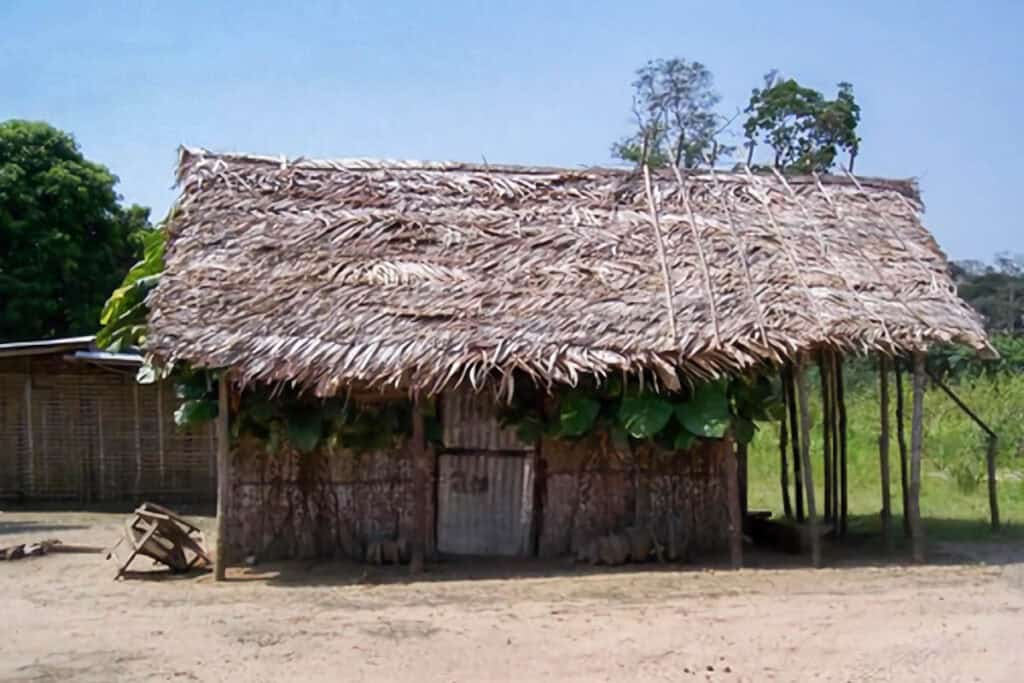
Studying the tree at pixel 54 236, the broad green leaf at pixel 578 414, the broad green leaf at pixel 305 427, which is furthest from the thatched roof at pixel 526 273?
the tree at pixel 54 236

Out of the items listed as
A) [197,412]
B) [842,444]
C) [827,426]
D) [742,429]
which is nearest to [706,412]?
[742,429]

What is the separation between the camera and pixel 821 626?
817cm

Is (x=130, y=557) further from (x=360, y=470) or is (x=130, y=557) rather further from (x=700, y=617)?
(x=700, y=617)

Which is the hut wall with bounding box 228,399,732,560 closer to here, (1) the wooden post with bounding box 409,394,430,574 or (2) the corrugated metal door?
(2) the corrugated metal door

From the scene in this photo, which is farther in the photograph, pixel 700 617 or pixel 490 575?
pixel 490 575

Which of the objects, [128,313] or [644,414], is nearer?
[644,414]

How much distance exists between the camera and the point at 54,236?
2062cm

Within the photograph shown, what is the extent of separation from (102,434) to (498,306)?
7.17 m

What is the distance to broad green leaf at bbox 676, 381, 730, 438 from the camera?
1063cm

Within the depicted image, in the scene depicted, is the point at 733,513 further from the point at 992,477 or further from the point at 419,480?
the point at 992,477

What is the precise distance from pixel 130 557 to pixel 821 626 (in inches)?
235

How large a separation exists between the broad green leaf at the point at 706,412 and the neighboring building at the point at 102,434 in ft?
24.0

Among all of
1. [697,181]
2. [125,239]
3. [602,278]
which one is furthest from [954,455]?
[125,239]

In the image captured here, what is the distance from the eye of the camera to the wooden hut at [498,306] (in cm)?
1045
